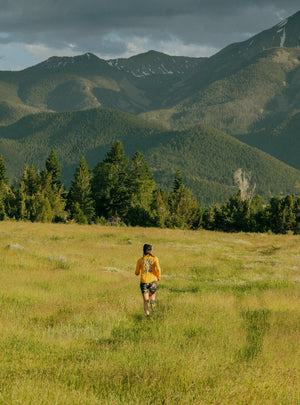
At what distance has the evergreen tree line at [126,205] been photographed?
6212 cm

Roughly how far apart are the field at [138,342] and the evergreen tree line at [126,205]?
46720 millimetres

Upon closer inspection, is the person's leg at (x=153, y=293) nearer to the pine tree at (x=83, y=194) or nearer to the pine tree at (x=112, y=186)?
the pine tree at (x=112, y=186)

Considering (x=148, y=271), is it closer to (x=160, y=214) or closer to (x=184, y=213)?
(x=160, y=214)

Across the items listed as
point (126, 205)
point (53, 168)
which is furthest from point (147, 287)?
point (53, 168)

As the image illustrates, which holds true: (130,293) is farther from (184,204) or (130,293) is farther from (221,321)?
(184,204)

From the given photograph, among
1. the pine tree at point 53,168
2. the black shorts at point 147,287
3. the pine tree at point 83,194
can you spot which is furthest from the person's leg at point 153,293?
the pine tree at point 53,168

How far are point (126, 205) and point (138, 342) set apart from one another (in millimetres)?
72179

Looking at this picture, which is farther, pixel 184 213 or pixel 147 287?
pixel 184 213

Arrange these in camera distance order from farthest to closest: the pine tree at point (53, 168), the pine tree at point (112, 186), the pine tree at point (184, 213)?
the pine tree at point (53, 168)
the pine tree at point (112, 186)
the pine tree at point (184, 213)

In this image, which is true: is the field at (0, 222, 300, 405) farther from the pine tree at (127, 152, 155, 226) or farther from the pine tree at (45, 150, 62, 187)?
the pine tree at (45, 150, 62, 187)

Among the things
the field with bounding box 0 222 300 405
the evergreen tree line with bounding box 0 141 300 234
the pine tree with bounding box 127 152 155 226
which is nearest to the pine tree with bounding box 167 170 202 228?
the evergreen tree line with bounding box 0 141 300 234

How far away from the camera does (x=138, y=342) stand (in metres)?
8.16

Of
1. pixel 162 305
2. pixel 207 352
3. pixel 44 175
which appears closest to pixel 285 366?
pixel 207 352

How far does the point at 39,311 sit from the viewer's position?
10438 mm
